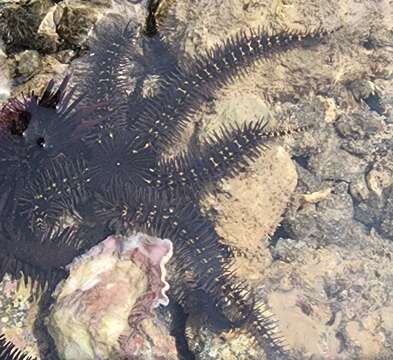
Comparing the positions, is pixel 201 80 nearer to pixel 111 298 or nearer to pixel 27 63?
pixel 27 63

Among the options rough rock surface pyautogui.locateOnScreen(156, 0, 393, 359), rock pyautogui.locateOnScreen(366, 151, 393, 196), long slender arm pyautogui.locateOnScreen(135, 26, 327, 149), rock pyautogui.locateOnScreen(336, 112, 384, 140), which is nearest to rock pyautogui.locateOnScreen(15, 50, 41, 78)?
long slender arm pyautogui.locateOnScreen(135, 26, 327, 149)

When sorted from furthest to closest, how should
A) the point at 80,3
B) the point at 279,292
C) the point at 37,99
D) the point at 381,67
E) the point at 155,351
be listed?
the point at 381,67, the point at 279,292, the point at 80,3, the point at 155,351, the point at 37,99

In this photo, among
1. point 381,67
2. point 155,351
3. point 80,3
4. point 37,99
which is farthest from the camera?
point 381,67

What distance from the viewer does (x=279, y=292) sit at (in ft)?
14.5

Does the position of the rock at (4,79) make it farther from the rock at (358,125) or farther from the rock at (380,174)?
the rock at (380,174)

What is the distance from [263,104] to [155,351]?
2.12m

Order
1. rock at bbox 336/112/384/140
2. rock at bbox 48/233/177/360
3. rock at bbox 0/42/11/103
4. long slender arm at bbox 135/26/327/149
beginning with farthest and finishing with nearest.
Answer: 1. rock at bbox 336/112/384/140
2. long slender arm at bbox 135/26/327/149
3. rock at bbox 0/42/11/103
4. rock at bbox 48/233/177/360

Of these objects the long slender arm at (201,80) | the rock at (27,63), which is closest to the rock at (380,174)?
Result: the long slender arm at (201,80)

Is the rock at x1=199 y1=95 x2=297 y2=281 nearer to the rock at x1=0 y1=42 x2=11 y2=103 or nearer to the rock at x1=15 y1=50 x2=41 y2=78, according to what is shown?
the rock at x1=15 y1=50 x2=41 y2=78

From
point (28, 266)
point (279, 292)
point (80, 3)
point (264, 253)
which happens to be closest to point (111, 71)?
point (80, 3)

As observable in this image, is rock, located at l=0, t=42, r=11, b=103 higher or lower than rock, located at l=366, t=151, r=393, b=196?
higher

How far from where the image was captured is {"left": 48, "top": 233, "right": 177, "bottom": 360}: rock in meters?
3.34

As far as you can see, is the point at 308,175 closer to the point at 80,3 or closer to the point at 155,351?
the point at 155,351

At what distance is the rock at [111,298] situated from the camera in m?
3.34
